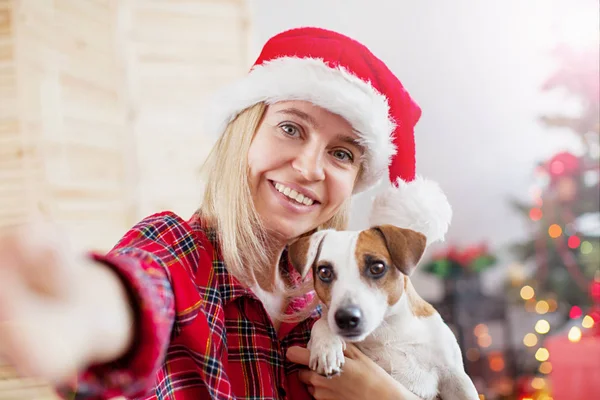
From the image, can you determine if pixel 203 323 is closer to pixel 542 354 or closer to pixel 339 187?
pixel 339 187

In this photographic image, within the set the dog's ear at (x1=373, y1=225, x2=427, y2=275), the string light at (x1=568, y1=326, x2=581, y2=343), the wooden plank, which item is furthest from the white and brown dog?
the string light at (x1=568, y1=326, x2=581, y2=343)

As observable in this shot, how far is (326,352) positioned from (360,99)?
45 cm

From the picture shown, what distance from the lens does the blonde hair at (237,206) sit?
924mm

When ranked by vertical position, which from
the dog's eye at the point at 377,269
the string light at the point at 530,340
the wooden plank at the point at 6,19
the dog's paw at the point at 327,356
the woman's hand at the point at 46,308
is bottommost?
the string light at the point at 530,340

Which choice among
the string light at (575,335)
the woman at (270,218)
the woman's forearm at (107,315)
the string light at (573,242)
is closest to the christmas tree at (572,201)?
the string light at (573,242)

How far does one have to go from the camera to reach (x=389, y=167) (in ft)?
3.68

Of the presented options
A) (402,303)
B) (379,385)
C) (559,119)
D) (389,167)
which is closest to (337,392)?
(379,385)

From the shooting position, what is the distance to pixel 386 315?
90 centimetres

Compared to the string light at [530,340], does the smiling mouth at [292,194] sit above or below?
above

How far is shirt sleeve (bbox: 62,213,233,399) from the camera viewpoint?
0.47 m

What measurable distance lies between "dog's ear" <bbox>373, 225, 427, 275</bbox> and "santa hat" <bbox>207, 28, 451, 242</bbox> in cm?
9

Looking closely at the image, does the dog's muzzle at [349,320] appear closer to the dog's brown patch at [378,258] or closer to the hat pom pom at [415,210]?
the dog's brown patch at [378,258]

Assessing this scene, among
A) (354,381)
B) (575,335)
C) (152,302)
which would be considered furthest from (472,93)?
(152,302)

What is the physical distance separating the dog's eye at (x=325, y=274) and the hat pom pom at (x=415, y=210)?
16 cm
